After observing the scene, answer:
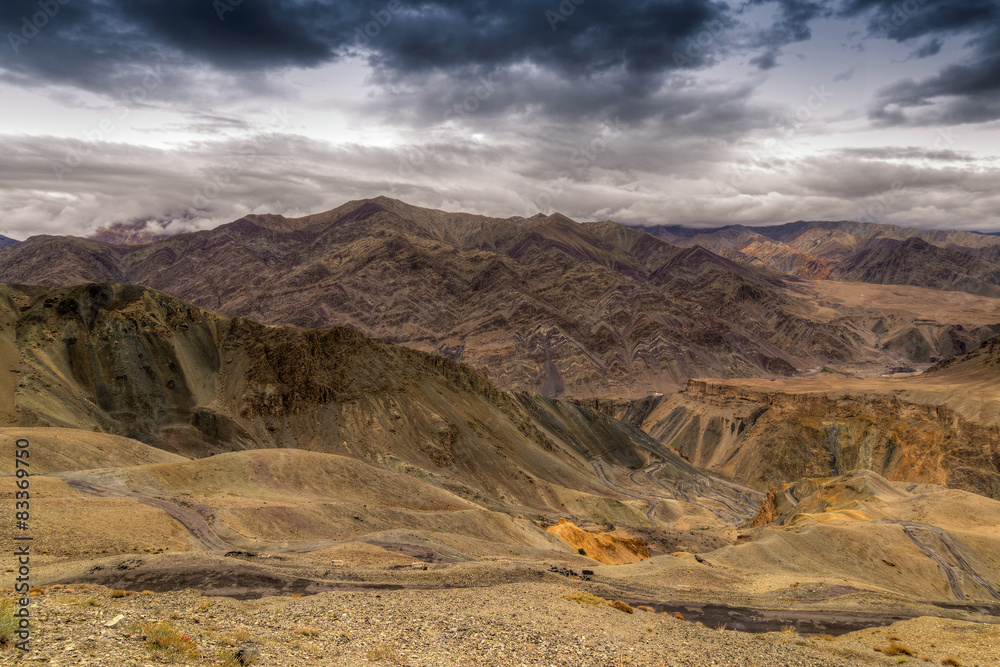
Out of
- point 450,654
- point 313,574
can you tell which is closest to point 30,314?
point 313,574

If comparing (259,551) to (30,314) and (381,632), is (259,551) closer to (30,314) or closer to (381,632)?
(381,632)

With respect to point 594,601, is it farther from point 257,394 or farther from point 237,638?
point 257,394

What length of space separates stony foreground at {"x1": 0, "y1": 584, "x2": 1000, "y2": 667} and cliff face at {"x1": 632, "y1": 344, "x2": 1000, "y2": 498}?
8300 cm

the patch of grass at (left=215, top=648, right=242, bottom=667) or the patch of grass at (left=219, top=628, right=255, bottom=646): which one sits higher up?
the patch of grass at (left=215, top=648, right=242, bottom=667)

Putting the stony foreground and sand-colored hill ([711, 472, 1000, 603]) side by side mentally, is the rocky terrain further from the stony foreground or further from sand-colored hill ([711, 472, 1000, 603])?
sand-colored hill ([711, 472, 1000, 603])

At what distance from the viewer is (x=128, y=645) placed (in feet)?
44.2

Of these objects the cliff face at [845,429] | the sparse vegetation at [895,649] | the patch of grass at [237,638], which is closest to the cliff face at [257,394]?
the cliff face at [845,429]

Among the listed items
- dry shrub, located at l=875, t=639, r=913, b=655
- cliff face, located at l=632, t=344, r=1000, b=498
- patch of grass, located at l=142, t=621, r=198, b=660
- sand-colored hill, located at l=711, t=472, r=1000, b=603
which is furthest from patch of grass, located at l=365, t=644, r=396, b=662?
cliff face, located at l=632, t=344, r=1000, b=498

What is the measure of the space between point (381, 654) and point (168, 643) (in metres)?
5.27

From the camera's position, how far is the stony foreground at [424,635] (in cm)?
1405

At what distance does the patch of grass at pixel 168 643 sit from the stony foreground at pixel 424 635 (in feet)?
0.14

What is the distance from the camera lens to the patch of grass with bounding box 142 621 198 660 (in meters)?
13.5

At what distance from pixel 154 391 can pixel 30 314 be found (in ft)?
55.6

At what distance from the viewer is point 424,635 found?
18.6 metres
